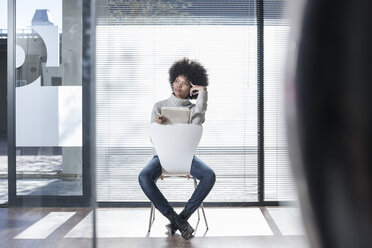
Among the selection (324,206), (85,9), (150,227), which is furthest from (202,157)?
(324,206)

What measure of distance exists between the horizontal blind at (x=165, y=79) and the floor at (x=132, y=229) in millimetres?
296

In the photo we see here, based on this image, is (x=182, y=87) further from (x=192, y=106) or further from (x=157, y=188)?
(x=157, y=188)

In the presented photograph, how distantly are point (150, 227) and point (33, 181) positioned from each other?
145 cm

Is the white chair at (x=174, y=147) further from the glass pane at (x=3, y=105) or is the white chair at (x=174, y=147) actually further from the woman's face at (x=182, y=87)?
the glass pane at (x=3, y=105)

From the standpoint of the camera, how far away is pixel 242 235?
2.52 meters

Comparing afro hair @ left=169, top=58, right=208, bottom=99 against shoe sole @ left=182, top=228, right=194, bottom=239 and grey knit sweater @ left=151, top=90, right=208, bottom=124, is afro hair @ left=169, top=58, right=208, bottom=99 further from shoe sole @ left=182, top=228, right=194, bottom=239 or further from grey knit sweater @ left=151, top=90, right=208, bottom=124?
shoe sole @ left=182, top=228, right=194, bottom=239

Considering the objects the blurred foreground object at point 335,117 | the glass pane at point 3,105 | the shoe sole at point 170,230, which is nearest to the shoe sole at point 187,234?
the shoe sole at point 170,230

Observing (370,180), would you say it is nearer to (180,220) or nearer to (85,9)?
(85,9)

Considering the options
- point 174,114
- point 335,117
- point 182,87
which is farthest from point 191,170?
point 335,117

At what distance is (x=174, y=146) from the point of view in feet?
8.73

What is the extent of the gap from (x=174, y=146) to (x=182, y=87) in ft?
1.86

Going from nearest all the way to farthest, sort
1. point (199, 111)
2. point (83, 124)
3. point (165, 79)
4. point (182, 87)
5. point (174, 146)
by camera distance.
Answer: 1. point (83, 124)
2. point (174, 146)
3. point (199, 111)
4. point (182, 87)
5. point (165, 79)

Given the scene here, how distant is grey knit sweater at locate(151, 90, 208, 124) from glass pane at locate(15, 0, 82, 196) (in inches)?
54.0

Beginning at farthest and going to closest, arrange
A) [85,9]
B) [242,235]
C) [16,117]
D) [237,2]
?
[237,2], [242,235], [85,9], [16,117]
